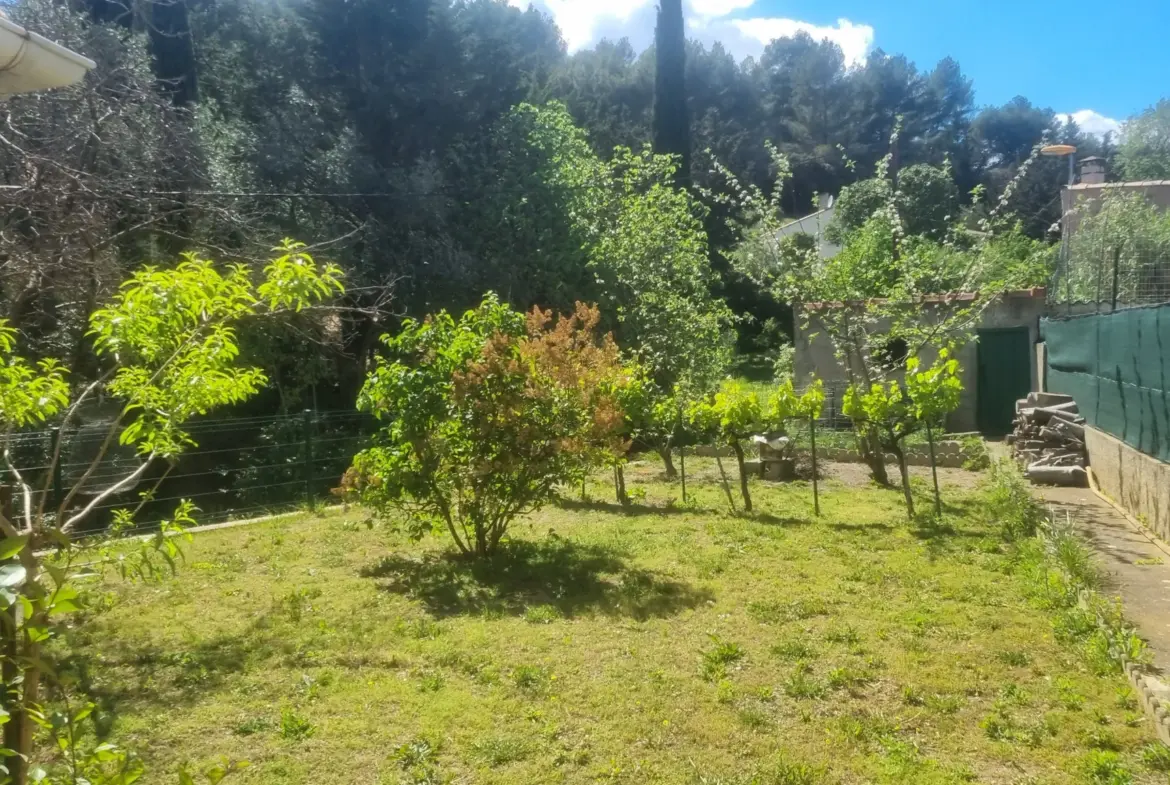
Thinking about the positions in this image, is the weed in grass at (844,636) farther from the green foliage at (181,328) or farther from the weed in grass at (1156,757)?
the green foliage at (181,328)

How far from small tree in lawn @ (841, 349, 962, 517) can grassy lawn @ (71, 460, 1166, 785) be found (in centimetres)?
129

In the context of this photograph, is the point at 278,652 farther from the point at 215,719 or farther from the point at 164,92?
the point at 164,92

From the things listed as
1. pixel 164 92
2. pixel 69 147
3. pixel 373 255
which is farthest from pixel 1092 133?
pixel 69 147

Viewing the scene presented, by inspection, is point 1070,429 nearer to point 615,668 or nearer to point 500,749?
point 615,668

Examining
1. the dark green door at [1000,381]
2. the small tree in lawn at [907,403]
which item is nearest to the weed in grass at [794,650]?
the small tree in lawn at [907,403]

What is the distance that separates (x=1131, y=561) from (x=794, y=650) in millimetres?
3481

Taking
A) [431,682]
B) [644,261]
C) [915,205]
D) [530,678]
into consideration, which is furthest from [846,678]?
[915,205]

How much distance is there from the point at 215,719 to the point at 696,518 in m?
6.29

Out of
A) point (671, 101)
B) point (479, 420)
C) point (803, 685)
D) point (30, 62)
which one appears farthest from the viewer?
point (671, 101)

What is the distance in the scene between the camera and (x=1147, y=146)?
3036cm

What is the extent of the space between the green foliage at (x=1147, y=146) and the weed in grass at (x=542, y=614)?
97.0ft

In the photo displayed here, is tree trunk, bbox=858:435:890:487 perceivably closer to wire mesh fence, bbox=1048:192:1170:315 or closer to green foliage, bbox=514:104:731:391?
green foliage, bbox=514:104:731:391

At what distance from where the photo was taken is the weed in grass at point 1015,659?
5.50 meters

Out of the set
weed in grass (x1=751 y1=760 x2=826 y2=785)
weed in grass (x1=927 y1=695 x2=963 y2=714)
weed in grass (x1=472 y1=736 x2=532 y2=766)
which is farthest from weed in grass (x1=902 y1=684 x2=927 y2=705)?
weed in grass (x1=472 y1=736 x2=532 y2=766)
